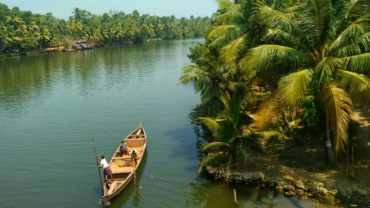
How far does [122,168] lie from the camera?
54.1ft

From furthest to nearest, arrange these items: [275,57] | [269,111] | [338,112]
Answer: [269,111]
[275,57]
[338,112]

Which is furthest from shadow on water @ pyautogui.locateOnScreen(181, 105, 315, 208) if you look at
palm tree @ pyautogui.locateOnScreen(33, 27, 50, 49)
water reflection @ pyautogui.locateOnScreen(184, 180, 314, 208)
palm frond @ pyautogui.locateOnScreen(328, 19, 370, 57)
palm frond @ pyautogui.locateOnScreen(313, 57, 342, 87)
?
palm tree @ pyautogui.locateOnScreen(33, 27, 50, 49)

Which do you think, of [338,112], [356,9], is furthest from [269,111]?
[356,9]

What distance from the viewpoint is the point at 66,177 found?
16484 millimetres

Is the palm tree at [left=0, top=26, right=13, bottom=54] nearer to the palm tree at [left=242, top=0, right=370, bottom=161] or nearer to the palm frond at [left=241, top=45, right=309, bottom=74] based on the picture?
the palm tree at [left=242, top=0, right=370, bottom=161]

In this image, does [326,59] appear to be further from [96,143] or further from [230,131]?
[96,143]

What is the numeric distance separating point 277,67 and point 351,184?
5.46 m

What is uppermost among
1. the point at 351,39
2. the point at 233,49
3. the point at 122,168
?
the point at 351,39

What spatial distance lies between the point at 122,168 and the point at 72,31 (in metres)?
94.0

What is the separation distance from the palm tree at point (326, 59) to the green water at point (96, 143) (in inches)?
151

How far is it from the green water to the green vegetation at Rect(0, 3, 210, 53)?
144 ft

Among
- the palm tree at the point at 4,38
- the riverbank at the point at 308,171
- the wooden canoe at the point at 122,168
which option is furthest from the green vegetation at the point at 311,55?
the palm tree at the point at 4,38

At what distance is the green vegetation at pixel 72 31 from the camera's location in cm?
7975

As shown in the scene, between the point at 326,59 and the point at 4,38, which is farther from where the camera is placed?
the point at 4,38
